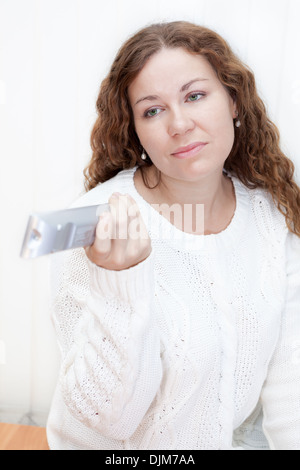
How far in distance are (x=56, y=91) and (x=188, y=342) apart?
71cm

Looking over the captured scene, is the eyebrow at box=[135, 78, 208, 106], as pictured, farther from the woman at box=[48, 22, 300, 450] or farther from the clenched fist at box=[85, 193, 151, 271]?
the clenched fist at box=[85, 193, 151, 271]

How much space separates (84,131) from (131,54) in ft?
0.99

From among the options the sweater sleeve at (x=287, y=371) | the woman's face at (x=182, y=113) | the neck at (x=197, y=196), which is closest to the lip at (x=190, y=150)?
the woman's face at (x=182, y=113)

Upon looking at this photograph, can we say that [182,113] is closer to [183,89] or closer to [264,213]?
[183,89]

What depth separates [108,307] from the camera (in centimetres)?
88

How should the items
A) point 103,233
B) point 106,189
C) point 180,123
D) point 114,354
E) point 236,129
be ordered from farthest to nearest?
1. point 236,129
2. point 106,189
3. point 180,123
4. point 114,354
5. point 103,233

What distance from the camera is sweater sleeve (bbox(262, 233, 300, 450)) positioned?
4.19 ft

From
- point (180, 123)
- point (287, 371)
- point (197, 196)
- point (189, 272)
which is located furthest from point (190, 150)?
point (287, 371)

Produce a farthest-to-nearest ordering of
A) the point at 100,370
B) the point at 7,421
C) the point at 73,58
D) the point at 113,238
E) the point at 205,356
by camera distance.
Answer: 1. the point at 7,421
2. the point at 73,58
3. the point at 205,356
4. the point at 100,370
5. the point at 113,238

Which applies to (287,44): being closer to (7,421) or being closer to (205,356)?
(205,356)

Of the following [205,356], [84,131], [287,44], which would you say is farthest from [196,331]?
[287,44]

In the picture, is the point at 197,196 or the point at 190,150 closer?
the point at 190,150

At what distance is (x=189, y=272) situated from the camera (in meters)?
1.18

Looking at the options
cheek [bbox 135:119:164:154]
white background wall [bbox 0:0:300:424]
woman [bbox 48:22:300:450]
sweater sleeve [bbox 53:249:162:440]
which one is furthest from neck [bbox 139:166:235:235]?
sweater sleeve [bbox 53:249:162:440]
